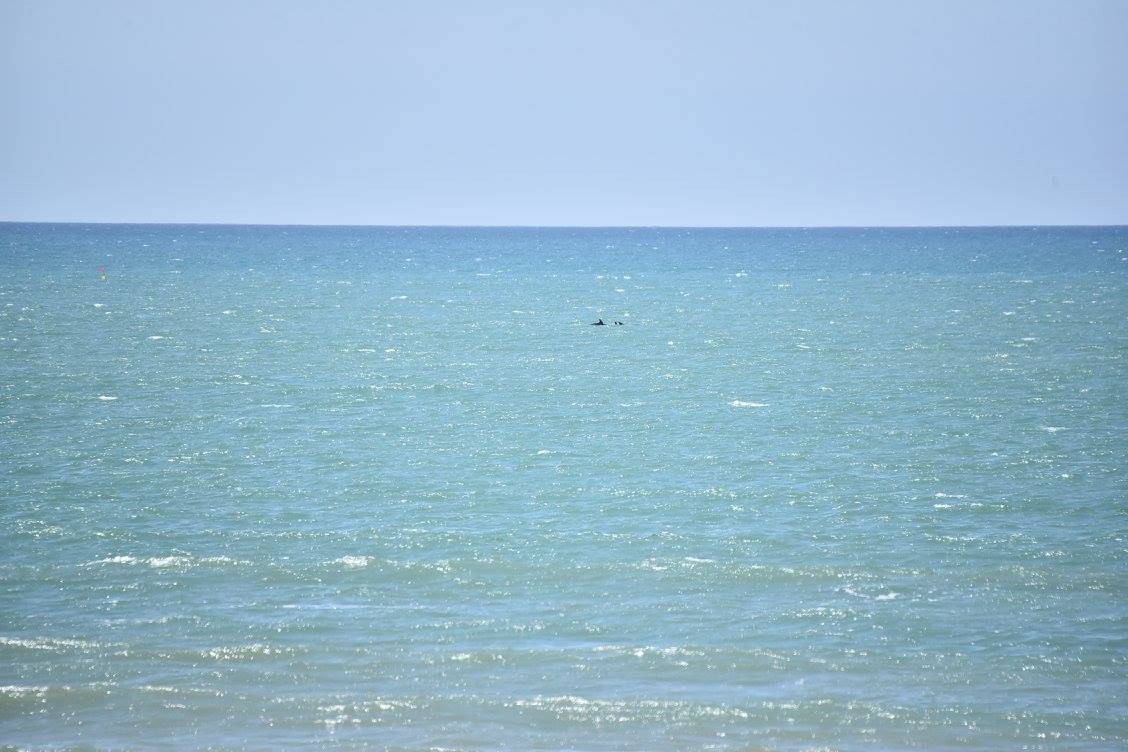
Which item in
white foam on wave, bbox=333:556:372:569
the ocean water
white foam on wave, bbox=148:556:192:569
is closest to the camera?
the ocean water

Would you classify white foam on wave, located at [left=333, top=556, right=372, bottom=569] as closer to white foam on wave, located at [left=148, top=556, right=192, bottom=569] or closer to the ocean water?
the ocean water

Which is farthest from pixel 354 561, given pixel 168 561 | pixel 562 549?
→ pixel 562 549

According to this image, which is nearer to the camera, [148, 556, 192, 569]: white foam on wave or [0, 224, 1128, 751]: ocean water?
[0, 224, 1128, 751]: ocean water

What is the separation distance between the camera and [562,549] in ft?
69.5

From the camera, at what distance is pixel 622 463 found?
28453 millimetres

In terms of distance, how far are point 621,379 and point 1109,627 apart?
90.3 ft

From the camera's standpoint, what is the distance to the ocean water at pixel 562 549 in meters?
14.6

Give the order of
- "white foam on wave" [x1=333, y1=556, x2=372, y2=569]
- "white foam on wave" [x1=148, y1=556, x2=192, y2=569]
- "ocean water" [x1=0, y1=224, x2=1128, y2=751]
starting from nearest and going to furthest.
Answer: "ocean water" [x1=0, y1=224, x2=1128, y2=751] → "white foam on wave" [x1=148, y1=556, x2=192, y2=569] → "white foam on wave" [x1=333, y1=556, x2=372, y2=569]

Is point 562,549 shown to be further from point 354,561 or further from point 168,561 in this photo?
point 168,561

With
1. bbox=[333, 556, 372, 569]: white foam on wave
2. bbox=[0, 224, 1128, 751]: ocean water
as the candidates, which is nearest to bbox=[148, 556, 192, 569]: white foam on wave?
bbox=[0, 224, 1128, 751]: ocean water

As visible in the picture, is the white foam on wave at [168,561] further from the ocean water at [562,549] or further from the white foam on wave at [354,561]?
the white foam on wave at [354,561]

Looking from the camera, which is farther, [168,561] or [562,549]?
[562,549]

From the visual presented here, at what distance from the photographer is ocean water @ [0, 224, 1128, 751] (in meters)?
14.6

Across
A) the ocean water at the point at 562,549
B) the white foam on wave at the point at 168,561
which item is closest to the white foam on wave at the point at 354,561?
the ocean water at the point at 562,549
